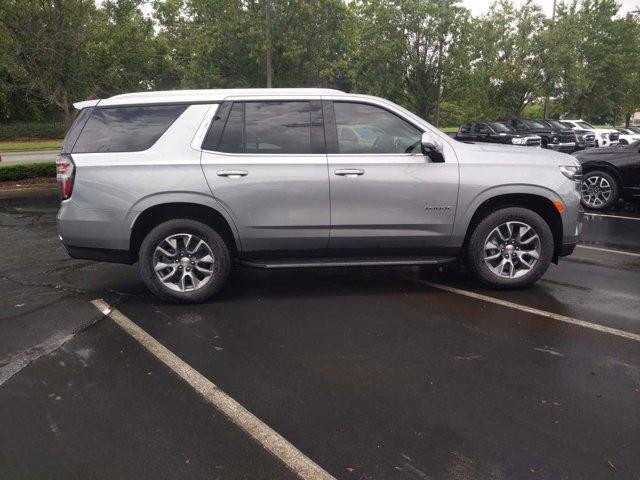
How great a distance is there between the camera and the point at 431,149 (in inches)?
198

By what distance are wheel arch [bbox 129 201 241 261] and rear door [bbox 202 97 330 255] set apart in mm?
157

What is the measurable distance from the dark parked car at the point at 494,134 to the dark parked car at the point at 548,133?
0.58 meters

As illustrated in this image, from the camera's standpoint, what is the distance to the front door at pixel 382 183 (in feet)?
16.7

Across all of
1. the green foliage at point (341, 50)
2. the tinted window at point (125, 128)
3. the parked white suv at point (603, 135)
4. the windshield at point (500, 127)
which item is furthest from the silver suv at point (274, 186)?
the parked white suv at point (603, 135)

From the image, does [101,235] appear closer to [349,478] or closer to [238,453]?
[238,453]

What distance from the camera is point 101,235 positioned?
5.01 metres

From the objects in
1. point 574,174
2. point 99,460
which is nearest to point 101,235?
point 99,460

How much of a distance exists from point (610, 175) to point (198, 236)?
8.57 m

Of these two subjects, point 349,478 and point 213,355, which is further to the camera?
point 213,355

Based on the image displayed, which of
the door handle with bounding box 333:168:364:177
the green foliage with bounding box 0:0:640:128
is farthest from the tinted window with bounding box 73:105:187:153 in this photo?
the green foliage with bounding box 0:0:640:128

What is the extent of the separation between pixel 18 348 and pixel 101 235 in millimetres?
1201

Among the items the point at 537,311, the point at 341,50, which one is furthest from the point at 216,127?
the point at 341,50

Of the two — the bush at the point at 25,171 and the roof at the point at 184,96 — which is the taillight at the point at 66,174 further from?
the bush at the point at 25,171

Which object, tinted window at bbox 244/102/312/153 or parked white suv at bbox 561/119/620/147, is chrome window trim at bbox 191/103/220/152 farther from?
parked white suv at bbox 561/119/620/147
